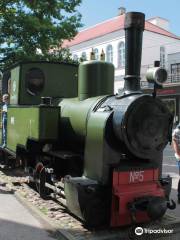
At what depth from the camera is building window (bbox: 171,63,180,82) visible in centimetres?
3872

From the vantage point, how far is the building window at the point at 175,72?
38719 mm

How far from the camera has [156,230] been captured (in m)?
6.00

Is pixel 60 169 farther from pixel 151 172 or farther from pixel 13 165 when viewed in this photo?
pixel 13 165

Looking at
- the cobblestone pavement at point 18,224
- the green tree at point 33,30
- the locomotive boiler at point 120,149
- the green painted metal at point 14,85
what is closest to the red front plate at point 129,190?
the locomotive boiler at point 120,149

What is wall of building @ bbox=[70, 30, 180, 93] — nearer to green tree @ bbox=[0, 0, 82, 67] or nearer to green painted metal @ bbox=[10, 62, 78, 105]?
green tree @ bbox=[0, 0, 82, 67]

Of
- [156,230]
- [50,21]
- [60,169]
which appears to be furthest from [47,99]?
[50,21]

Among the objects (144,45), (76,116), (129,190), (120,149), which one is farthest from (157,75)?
(144,45)

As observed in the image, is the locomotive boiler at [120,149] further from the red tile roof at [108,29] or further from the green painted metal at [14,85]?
the red tile roof at [108,29]

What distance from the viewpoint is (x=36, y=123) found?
752 centimetres

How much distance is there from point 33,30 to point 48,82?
346 inches

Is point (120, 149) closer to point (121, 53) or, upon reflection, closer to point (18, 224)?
point (18, 224)

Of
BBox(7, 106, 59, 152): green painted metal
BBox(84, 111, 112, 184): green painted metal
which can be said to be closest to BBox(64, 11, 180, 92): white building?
BBox(7, 106, 59, 152): green painted metal

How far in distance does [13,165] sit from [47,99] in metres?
4.93

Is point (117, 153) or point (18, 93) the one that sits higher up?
point (18, 93)
